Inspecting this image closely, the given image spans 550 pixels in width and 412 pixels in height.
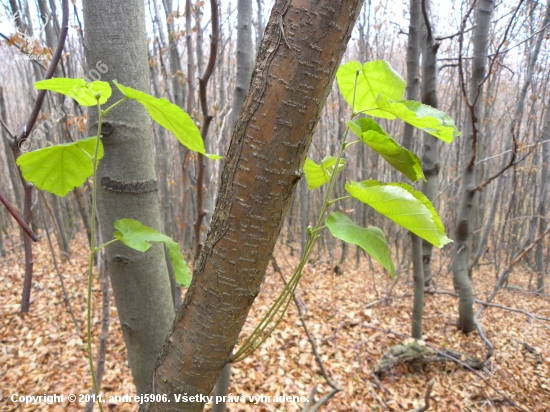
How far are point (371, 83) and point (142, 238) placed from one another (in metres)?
0.54

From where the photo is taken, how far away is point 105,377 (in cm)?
248

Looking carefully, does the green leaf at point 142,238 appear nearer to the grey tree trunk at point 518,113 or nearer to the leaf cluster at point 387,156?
the leaf cluster at point 387,156

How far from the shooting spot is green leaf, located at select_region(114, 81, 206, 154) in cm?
49

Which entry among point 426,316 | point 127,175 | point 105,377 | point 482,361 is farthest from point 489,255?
point 127,175

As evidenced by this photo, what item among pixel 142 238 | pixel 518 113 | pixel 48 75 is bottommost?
pixel 142 238

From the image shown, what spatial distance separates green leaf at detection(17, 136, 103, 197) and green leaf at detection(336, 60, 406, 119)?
48cm

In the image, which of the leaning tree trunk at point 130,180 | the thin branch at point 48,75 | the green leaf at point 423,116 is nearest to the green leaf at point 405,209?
the green leaf at point 423,116

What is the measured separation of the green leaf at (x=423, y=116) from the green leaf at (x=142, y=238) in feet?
1.59

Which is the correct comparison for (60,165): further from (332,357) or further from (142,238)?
(332,357)

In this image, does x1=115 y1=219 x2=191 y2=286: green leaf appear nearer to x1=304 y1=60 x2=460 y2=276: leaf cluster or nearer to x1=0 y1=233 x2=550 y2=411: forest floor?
x1=304 y1=60 x2=460 y2=276: leaf cluster

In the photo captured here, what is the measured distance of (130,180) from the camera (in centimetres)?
79

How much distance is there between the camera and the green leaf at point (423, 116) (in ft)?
1.57

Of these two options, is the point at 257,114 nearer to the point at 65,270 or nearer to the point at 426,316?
the point at 426,316

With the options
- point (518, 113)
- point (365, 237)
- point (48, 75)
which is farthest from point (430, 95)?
point (518, 113)
